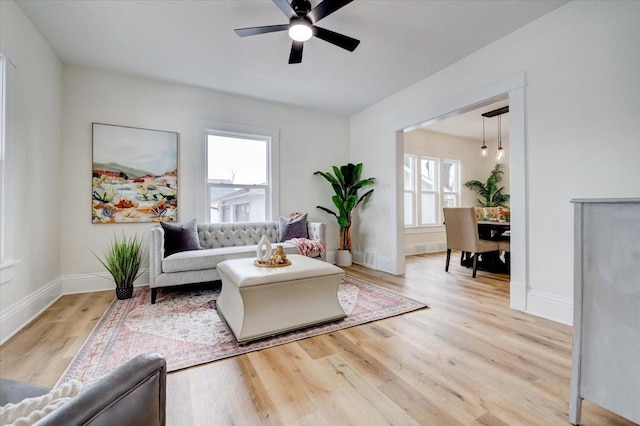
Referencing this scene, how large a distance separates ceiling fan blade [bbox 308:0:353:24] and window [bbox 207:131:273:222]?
7.88ft

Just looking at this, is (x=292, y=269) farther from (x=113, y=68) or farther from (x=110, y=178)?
(x=113, y=68)

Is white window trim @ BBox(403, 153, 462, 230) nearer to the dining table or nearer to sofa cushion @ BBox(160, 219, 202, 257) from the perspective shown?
the dining table

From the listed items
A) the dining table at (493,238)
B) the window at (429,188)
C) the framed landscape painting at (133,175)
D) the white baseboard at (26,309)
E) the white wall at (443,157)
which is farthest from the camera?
the window at (429,188)

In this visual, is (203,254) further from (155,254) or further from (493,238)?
(493,238)

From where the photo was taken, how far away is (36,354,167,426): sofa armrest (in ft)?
1.51

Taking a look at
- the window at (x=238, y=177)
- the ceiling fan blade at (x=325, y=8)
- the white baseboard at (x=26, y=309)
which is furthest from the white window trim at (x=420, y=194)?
the white baseboard at (x=26, y=309)

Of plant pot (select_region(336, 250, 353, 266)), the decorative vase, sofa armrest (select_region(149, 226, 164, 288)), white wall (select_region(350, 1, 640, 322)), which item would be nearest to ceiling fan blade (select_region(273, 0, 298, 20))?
the decorative vase

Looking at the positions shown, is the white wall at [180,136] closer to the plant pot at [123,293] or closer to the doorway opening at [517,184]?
the plant pot at [123,293]

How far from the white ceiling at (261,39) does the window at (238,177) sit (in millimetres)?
797

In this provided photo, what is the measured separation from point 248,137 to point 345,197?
187 centimetres

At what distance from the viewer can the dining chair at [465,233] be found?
3850 millimetres

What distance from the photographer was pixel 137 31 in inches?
104

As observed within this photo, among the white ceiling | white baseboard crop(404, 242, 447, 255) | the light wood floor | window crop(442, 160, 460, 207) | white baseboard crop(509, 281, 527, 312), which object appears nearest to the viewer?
the light wood floor

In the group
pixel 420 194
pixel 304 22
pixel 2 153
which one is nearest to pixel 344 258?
pixel 420 194
